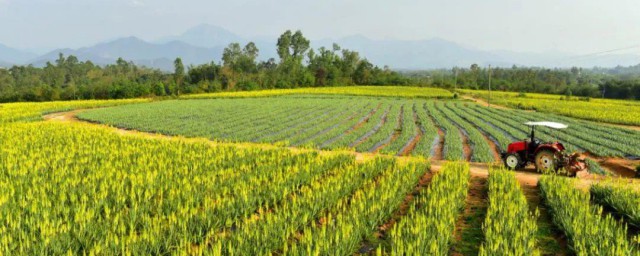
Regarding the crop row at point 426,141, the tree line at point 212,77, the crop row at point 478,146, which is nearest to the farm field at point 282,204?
the crop row at point 478,146

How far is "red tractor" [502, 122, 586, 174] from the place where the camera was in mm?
13852

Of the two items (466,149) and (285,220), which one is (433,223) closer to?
(285,220)

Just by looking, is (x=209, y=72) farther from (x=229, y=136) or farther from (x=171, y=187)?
(x=171, y=187)

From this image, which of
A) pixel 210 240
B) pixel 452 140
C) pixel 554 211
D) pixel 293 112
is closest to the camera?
pixel 210 240

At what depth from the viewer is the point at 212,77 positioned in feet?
328

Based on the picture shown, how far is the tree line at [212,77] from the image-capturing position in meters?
73.9

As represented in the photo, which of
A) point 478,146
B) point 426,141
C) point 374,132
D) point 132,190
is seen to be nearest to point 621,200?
point 478,146

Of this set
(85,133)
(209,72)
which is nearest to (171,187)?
(85,133)

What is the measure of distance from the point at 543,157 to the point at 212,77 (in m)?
94.7

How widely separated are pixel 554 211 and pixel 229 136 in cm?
1928

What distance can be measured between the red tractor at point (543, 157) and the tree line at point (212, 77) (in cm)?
7119

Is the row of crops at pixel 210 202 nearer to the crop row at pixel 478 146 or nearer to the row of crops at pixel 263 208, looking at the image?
the row of crops at pixel 263 208

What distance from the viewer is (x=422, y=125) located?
97.3 ft

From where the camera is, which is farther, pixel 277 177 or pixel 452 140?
pixel 452 140
